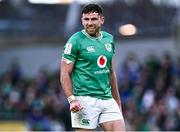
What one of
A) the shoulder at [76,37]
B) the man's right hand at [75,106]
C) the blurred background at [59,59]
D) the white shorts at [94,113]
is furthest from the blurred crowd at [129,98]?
the man's right hand at [75,106]

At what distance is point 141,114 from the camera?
19.2 metres

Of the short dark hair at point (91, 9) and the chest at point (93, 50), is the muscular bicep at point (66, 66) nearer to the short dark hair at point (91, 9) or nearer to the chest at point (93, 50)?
the chest at point (93, 50)

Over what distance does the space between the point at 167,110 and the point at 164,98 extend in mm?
558

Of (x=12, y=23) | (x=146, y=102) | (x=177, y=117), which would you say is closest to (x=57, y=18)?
(x=12, y=23)

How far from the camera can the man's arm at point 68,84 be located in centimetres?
973

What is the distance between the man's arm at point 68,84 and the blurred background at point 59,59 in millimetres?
8360

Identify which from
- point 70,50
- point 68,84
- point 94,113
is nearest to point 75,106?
point 68,84

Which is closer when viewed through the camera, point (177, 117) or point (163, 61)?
point (177, 117)

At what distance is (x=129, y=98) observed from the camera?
20.1 meters

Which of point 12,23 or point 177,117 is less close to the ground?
point 12,23

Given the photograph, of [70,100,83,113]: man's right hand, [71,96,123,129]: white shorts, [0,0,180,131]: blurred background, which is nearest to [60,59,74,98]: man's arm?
[70,100,83,113]: man's right hand

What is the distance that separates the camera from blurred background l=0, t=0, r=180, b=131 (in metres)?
19.7

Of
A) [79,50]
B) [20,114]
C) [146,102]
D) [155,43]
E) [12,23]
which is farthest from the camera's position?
[12,23]

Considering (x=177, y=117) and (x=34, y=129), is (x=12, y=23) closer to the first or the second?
(x=34, y=129)
